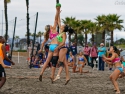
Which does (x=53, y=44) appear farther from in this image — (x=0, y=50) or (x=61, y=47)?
(x=0, y=50)

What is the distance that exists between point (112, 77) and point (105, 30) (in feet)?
211

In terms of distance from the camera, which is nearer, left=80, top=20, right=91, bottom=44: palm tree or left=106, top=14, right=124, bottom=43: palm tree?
left=106, top=14, right=124, bottom=43: palm tree

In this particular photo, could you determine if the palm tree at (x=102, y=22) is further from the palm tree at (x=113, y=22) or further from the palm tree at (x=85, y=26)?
the palm tree at (x=85, y=26)

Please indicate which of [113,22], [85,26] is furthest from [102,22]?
[85,26]

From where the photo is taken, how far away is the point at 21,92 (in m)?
11.3

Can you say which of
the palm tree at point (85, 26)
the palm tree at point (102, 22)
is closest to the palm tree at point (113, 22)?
the palm tree at point (102, 22)

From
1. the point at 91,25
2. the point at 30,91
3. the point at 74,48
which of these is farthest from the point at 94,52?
the point at 91,25

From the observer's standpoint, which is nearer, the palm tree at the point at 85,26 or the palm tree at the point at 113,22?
the palm tree at the point at 113,22

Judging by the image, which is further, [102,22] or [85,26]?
[85,26]

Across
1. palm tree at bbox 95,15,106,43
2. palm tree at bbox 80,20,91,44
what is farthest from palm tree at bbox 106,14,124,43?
palm tree at bbox 80,20,91,44

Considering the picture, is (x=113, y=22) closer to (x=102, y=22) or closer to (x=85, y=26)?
(x=102, y=22)

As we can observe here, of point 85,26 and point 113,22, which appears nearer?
point 113,22

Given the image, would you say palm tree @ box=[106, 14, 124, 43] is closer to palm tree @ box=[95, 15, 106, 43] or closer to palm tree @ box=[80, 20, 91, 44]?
palm tree @ box=[95, 15, 106, 43]

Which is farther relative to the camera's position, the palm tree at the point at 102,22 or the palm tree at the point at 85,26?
the palm tree at the point at 85,26
